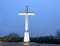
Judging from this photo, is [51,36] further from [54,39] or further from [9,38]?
[9,38]

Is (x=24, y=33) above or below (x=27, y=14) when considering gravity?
below

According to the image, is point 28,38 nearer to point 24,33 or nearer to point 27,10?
point 24,33

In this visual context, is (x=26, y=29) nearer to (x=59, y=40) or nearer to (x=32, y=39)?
(x=32, y=39)

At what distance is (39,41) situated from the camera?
79312 mm

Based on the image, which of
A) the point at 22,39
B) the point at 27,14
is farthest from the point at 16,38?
the point at 27,14

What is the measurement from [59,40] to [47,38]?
17.7 ft

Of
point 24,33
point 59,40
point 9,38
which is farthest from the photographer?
point 9,38

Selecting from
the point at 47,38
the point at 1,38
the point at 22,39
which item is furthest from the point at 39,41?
the point at 1,38

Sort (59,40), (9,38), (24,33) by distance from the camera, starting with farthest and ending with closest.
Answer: (9,38)
(24,33)
(59,40)

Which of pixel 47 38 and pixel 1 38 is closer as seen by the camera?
pixel 47 38

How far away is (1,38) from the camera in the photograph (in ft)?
295

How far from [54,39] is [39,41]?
4.63 m

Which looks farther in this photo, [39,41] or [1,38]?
[1,38]

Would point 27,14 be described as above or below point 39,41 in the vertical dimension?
above
